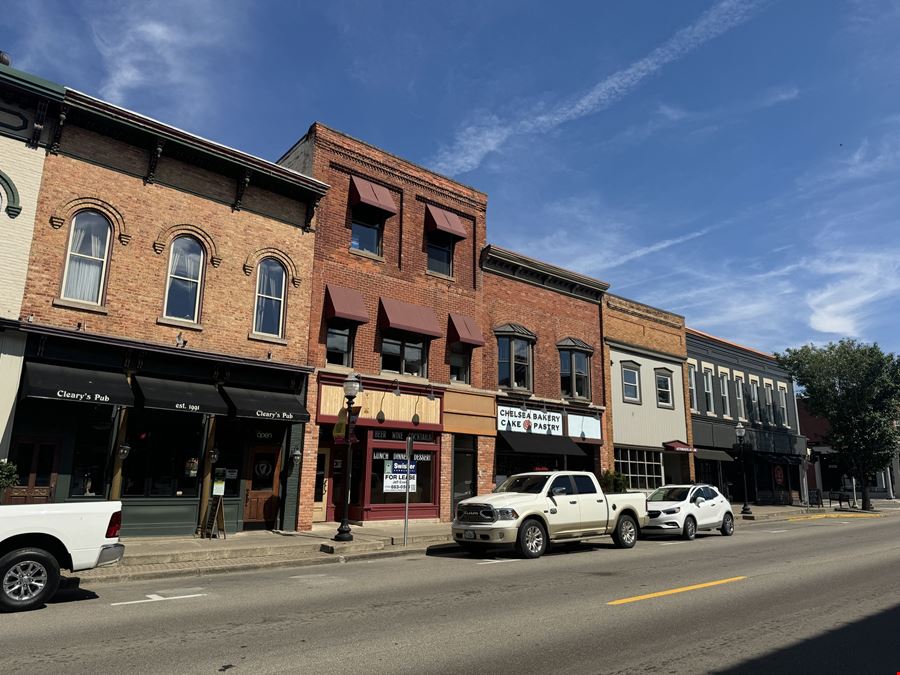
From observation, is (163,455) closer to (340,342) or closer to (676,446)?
(340,342)

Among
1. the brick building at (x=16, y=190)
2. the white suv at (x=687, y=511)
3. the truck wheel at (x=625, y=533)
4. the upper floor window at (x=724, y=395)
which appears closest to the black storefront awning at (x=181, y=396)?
the brick building at (x=16, y=190)

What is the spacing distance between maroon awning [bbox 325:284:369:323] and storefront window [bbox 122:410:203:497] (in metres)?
4.75

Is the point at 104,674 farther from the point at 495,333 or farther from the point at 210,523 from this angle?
the point at 495,333

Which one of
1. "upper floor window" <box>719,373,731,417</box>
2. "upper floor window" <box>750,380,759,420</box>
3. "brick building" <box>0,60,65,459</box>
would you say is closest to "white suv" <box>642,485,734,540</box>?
"upper floor window" <box>719,373,731,417</box>

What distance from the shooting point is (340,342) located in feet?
64.7

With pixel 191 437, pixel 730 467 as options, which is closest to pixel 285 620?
pixel 191 437

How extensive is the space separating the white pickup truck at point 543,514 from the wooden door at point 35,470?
29.3 feet

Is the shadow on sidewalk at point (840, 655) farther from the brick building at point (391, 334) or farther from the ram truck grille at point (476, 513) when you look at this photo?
the brick building at point (391, 334)

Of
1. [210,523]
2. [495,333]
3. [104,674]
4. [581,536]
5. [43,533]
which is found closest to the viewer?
[104,674]

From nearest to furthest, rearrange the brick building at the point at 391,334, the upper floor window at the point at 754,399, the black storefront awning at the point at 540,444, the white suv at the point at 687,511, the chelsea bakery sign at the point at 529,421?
the white suv at the point at 687,511
the brick building at the point at 391,334
the black storefront awning at the point at 540,444
the chelsea bakery sign at the point at 529,421
the upper floor window at the point at 754,399

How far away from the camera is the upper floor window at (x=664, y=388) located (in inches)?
1180

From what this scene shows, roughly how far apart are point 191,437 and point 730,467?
28603mm

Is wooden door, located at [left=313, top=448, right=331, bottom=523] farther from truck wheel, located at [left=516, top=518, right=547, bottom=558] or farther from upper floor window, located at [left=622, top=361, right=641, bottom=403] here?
upper floor window, located at [left=622, top=361, right=641, bottom=403]

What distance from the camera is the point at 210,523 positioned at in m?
16.0
